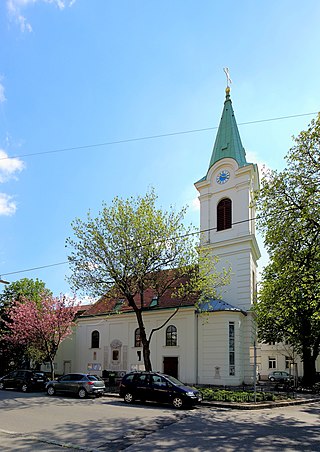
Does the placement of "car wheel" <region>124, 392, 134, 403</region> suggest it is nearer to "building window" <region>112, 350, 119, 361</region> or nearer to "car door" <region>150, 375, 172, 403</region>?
"car door" <region>150, 375, 172, 403</region>

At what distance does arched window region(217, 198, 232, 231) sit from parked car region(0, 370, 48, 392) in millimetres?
16767

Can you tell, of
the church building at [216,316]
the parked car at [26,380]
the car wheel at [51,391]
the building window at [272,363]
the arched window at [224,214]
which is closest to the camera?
the car wheel at [51,391]

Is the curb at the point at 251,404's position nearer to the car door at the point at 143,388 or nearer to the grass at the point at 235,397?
the grass at the point at 235,397

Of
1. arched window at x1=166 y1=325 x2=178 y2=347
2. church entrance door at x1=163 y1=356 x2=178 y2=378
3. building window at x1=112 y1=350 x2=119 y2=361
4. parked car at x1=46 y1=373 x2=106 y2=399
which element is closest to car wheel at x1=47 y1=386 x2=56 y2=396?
parked car at x1=46 y1=373 x2=106 y2=399

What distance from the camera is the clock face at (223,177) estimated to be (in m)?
33.2

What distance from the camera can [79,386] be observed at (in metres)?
22.6

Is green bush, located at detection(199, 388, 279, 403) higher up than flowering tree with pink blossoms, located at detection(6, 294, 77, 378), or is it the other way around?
flowering tree with pink blossoms, located at detection(6, 294, 77, 378)

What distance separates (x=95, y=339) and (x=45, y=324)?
6.93 metres

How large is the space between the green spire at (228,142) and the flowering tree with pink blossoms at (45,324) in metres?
16.8

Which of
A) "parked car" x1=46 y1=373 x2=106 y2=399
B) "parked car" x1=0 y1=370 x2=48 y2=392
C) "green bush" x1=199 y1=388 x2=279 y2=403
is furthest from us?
"parked car" x1=0 y1=370 x2=48 y2=392

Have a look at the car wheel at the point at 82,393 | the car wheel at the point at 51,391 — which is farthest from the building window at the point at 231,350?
the car wheel at the point at 51,391

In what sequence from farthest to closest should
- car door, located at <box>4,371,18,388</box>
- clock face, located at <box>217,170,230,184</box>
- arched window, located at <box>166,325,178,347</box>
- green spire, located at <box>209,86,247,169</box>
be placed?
green spire, located at <box>209,86,247,169</box> → clock face, located at <box>217,170,230,184</box> → arched window, located at <box>166,325,178,347</box> → car door, located at <box>4,371,18,388</box>

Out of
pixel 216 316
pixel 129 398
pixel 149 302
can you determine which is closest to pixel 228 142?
pixel 216 316

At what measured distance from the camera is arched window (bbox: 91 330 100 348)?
37.3m
